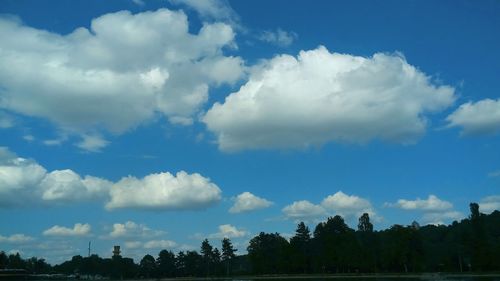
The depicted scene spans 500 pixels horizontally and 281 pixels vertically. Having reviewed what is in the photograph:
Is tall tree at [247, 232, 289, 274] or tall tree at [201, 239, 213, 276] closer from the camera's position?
tall tree at [247, 232, 289, 274]

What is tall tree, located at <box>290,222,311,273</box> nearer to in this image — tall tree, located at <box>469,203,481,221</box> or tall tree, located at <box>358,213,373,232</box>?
tall tree, located at <box>358,213,373,232</box>

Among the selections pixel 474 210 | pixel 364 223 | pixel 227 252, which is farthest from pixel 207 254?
pixel 474 210

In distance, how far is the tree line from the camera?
412ft

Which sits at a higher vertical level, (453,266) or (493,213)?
(493,213)

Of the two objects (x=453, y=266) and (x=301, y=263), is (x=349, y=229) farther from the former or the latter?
(x=453, y=266)

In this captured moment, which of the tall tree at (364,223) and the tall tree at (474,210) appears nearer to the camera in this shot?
the tall tree at (474,210)

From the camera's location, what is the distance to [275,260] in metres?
166

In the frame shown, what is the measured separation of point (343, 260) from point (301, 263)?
16.4 meters

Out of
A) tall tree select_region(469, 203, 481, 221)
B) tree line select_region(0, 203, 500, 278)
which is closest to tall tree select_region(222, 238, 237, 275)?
tree line select_region(0, 203, 500, 278)

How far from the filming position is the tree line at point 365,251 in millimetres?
125500

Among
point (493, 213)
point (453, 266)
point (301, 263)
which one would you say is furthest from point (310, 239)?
point (493, 213)

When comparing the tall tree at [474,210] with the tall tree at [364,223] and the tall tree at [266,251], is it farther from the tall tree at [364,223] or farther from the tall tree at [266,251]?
the tall tree at [266,251]

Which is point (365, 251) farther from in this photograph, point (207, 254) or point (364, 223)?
point (207, 254)

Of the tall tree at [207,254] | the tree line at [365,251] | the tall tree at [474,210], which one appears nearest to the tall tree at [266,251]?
the tree line at [365,251]
